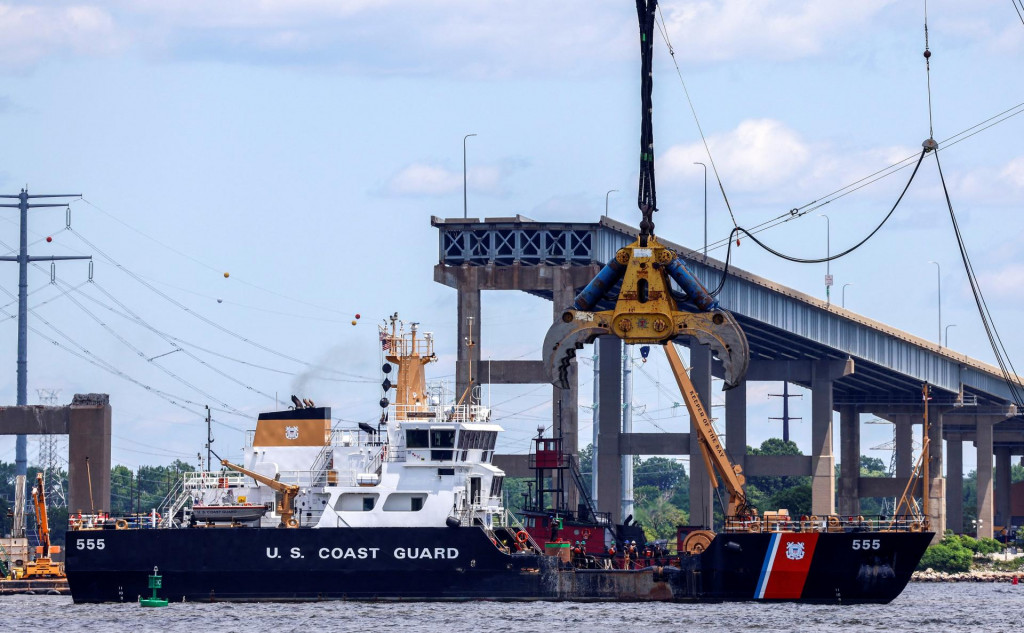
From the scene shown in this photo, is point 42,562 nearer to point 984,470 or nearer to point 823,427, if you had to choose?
point 823,427

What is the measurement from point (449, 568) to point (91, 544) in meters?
13.6

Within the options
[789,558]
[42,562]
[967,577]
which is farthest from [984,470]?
[789,558]

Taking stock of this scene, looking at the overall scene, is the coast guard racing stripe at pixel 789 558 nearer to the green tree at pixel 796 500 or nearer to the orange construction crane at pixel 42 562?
the orange construction crane at pixel 42 562

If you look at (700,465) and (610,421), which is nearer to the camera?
(700,465)

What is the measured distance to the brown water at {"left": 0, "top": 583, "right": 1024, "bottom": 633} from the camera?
62.0 m

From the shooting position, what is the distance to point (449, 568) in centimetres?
6919

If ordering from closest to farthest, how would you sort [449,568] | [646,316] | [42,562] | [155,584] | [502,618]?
1. [646,316]
2. [502,618]
3. [449,568]
4. [155,584]
5. [42,562]

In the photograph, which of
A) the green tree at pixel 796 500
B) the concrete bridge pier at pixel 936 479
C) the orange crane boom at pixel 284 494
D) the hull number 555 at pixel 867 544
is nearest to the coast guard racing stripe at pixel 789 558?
the hull number 555 at pixel 867 544

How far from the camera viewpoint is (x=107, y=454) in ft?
333

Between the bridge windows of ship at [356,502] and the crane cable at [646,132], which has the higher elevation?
the crane cable at [646,132]

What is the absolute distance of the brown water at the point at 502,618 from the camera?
61969 mm

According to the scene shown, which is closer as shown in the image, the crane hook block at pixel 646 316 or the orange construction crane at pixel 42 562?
the crane hook block at pixel 646 316

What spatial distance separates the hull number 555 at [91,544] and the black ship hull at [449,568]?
4cm

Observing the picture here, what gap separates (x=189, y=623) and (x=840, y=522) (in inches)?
957
